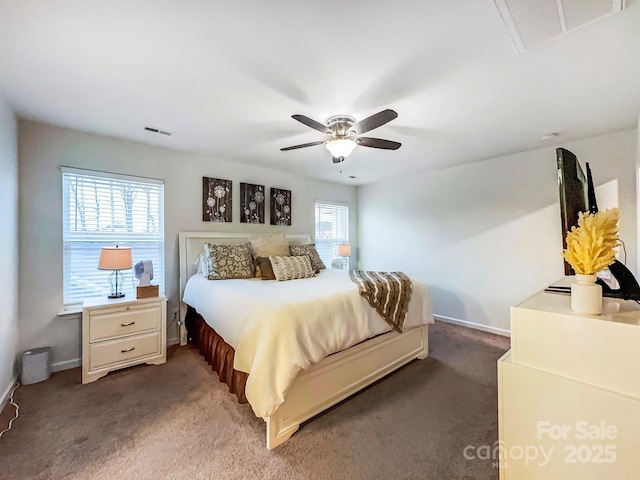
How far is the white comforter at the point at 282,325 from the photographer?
1545 mm

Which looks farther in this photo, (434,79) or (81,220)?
(81,220)

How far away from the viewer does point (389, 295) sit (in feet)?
7.79

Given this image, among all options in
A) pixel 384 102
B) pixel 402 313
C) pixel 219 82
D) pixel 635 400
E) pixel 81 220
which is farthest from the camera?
pixel 81 220

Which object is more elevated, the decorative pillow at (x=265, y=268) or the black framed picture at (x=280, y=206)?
the black framed picture at (x=280, y=206)

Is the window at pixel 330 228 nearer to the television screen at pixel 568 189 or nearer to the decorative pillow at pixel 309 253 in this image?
the decorative pillow at pixel 309 253

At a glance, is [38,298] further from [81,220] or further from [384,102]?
[384,102]

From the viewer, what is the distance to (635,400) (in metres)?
0.85

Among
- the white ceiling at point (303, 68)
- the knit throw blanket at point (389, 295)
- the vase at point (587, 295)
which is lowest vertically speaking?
the knit throw blanket at point (389, 295)

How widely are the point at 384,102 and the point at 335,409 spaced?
2421 millimetres

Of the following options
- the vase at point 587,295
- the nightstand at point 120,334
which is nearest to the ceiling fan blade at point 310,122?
the vase at point 587,295

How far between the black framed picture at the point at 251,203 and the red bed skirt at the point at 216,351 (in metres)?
1.48

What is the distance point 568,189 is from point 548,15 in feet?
2.80

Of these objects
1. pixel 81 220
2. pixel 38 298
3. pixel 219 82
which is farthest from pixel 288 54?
pixel 38 298

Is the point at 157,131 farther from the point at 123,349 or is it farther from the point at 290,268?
the point at 123,349
